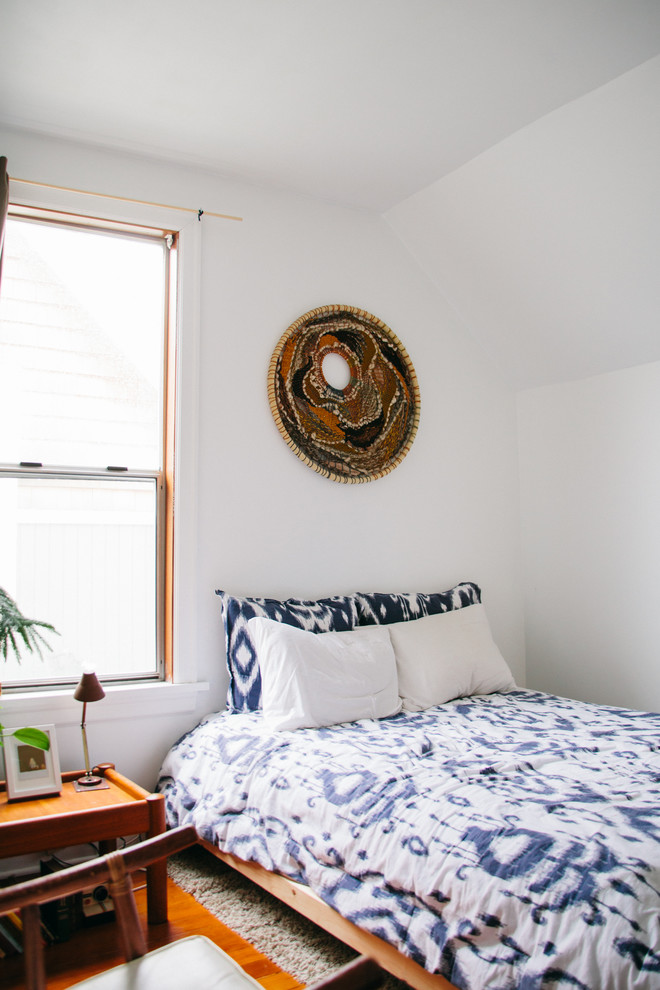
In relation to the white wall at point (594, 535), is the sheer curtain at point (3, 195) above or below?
above

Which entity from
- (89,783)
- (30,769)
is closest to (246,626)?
(89,783)

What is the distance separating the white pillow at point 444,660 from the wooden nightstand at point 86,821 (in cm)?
111

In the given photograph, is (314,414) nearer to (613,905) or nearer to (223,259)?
(223,259)

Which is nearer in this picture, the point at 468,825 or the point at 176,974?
the point at 176,974

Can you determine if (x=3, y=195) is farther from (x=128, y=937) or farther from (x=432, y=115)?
(x=128, y=937)

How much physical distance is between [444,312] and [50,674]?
264 centimetres

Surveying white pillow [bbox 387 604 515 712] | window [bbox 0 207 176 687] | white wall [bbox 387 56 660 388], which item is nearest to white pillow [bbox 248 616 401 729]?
white pillow [bbox 387 604 515 712]

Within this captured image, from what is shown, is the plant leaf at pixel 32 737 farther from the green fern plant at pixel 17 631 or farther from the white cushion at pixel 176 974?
the white cushion at pixel 176 974

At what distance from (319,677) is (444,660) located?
64 centimetres

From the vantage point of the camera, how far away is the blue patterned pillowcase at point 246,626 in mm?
3021

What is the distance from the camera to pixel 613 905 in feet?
4.85

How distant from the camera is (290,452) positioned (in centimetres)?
348

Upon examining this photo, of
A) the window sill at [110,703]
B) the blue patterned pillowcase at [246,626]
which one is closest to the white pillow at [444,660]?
the blue patterned pillowcase at [246,626]

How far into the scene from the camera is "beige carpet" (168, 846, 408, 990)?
2176 mm
